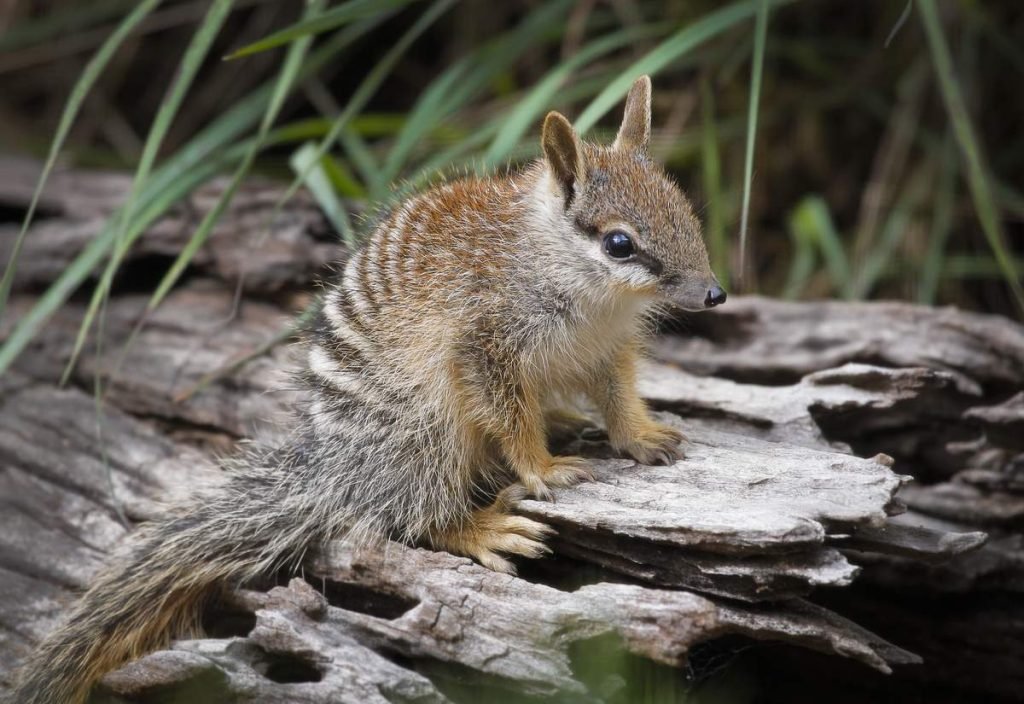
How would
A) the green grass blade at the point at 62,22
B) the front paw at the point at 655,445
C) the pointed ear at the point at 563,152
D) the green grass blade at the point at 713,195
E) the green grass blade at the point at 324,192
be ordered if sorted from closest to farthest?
1. the pointed ear at the point at 563,152
2. the front paw at the point at 655,445
3. the green grass blade at the point at 324,192
4. the green grass blade at the point at 713,195
5. the green grass blade at the point at 62,22

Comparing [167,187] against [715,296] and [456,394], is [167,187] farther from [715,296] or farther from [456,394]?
[715,296]

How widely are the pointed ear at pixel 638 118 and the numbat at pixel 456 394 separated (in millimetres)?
12

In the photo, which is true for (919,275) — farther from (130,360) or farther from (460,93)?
(130,360)

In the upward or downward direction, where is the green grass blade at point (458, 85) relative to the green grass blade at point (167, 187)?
upward

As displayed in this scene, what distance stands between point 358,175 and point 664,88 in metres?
1.80

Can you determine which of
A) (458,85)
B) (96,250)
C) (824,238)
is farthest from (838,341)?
(96,250)

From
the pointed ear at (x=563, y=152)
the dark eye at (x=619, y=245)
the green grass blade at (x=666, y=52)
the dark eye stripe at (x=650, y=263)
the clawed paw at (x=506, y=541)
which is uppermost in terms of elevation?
the green grass blade at (x=666, y=52)

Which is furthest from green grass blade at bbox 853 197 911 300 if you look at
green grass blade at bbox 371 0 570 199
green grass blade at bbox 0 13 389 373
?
green grass blade at bbox 0 13 389 373

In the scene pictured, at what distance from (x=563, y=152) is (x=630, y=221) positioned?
0.28 m

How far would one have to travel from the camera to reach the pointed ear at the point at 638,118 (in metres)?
3.23

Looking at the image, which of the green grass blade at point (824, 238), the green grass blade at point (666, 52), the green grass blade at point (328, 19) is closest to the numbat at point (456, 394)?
the green grass blade at point (666, 52)

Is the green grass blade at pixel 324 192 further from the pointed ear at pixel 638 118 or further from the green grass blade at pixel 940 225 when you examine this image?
the green grass blade at pixel 940 225

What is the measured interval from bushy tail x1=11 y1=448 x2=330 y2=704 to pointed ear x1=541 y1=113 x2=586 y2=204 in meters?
1.16

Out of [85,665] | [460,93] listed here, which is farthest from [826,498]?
[460,93]
